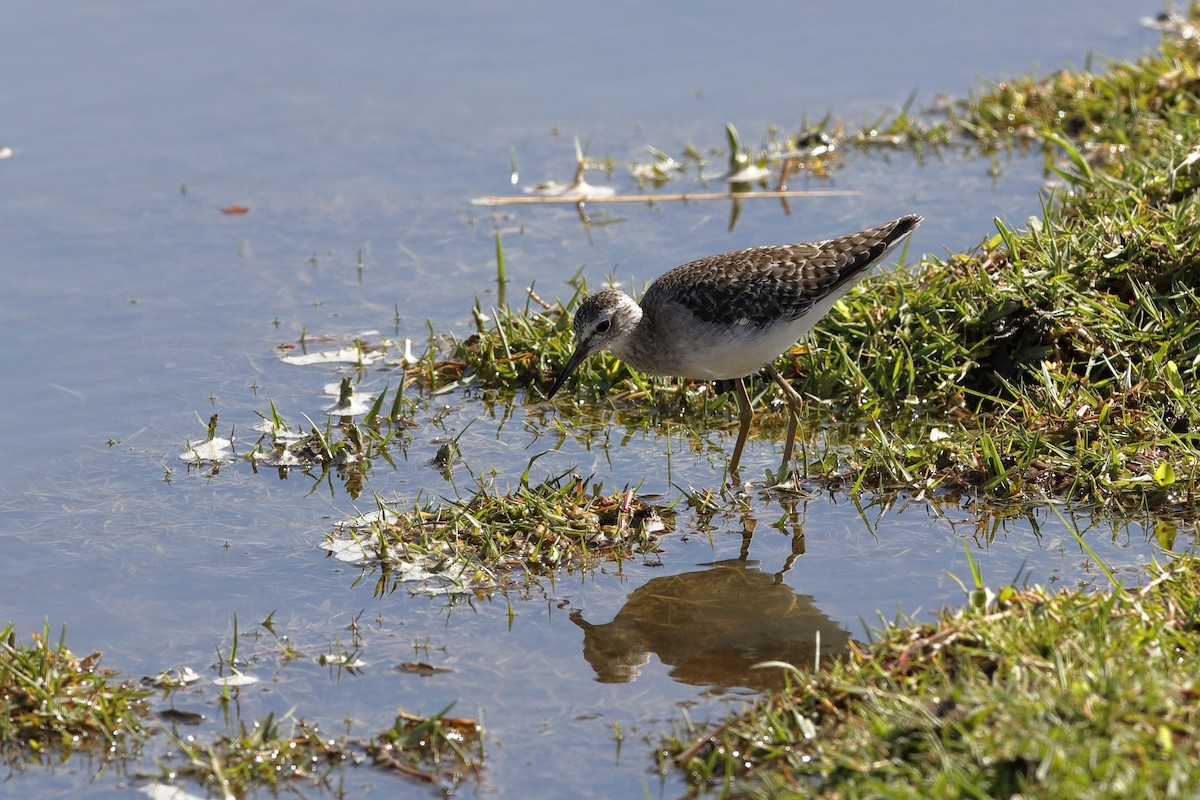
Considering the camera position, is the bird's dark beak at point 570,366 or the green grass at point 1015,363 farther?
the bird's dark beak at point 570,366

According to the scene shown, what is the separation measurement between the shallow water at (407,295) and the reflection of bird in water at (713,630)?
2cm

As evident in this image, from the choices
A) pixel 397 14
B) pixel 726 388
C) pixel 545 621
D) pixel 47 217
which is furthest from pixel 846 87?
pixel 545 621

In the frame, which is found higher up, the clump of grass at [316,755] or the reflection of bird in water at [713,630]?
the reflection of bird in water at [713,630]

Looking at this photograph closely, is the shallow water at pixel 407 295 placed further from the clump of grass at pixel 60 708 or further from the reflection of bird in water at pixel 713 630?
the clump of grass at pixel 60 708

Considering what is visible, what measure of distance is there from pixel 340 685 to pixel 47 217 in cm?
650

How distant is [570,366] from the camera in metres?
8.08

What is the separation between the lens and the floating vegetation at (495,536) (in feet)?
21.2

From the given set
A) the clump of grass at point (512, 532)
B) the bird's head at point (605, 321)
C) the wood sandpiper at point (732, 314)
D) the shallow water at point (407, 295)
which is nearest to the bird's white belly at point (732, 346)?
the wood sandpiper at point (732, 314)

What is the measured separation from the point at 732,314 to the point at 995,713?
344cm

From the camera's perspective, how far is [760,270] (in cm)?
798

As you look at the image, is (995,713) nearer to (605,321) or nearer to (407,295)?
(605,321)

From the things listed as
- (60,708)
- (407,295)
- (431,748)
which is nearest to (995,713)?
(431,748)

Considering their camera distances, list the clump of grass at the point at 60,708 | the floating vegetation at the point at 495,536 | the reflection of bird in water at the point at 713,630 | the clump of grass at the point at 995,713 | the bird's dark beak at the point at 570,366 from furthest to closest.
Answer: the bird's dark beak at the point at 570,366 → the floating vegetation at the point at 495,536 → the reflection of bird in water at the point at 713,630 → the clump of grass at the point at 60,708 → the clump of grass at the point at 995,713

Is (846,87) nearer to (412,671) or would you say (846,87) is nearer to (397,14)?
(397,14)
